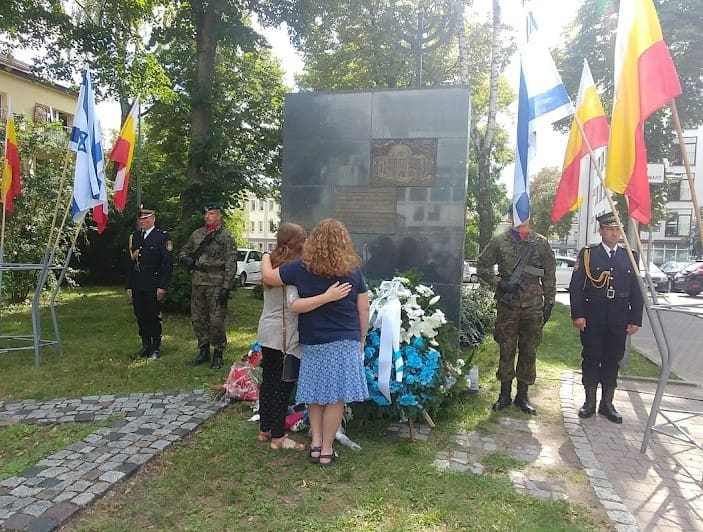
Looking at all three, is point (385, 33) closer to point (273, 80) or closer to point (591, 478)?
point (273, 80)

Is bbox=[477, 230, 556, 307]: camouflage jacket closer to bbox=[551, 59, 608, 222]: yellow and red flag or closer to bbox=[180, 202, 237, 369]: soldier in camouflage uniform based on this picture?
bbox=[551, 59, 608, 222]: yellow and red flag

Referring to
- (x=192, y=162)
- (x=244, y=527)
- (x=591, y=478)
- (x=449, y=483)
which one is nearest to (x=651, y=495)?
(x=591, y=478)

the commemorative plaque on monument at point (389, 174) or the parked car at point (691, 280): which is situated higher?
the commemorative plaque on monument at point (389, 174)

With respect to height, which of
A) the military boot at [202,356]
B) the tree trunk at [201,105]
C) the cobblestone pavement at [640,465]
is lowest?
the cobblestone pavement at [640,465]

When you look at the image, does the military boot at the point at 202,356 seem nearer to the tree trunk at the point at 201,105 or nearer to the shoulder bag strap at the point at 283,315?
the shoulder bag strap at the point at 283,315

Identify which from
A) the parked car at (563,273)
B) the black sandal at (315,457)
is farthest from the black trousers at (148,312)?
the parked car at (563,273)

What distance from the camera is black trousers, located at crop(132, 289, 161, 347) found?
622 centimetres

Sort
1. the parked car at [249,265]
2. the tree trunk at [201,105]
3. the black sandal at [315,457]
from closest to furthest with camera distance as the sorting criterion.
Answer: the black sandal at [315,457] → the tree trunk at [201,105] → the parked car at [249,265]

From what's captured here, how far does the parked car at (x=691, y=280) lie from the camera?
20.5 m

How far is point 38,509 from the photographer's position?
9.23 ft

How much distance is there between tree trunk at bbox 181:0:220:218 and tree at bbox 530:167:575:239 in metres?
34.4

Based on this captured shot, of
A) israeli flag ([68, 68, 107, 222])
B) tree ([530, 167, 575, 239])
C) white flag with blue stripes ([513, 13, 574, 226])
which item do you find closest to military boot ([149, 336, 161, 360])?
israeli flag ([68, 68, 107, 222])

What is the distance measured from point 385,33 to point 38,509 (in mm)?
14757

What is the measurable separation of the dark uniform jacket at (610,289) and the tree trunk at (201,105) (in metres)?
7.41
